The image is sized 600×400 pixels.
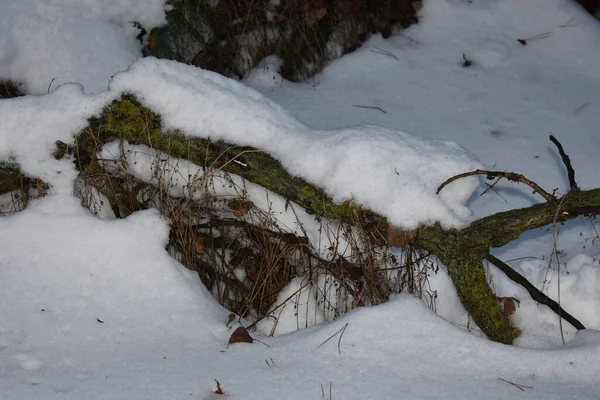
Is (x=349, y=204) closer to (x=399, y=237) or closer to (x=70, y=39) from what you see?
(x=399, y=237)

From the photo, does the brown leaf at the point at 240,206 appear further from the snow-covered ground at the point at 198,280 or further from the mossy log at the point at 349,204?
the snow-covered ground at the point at 198,280

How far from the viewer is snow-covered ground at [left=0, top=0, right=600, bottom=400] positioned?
2416 mm

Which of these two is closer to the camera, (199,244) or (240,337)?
(240,337)

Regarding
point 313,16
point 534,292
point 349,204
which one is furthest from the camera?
point 313,16

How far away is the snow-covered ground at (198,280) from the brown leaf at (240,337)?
3cm

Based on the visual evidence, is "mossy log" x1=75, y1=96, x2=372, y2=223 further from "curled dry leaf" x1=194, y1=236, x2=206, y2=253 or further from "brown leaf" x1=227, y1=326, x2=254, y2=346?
"brown leaf" x1=227, y1=326, x2=254, y2=346

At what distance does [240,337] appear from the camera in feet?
8.54

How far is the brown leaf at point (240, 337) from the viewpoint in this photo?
2598 millimetres

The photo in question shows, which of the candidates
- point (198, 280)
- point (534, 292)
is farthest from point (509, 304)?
point (198, 280)

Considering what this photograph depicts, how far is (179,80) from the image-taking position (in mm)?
3064

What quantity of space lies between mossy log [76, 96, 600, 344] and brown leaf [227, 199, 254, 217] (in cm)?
11

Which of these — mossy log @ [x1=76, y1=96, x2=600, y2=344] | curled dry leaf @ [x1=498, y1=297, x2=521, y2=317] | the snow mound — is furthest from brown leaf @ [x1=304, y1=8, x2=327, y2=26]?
curled dry leaf @ [x1=498, y1=297, x2=521, y2=317]

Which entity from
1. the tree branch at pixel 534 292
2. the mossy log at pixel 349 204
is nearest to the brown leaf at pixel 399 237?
the mossy log at pixel 349 204

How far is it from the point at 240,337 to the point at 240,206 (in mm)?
627
